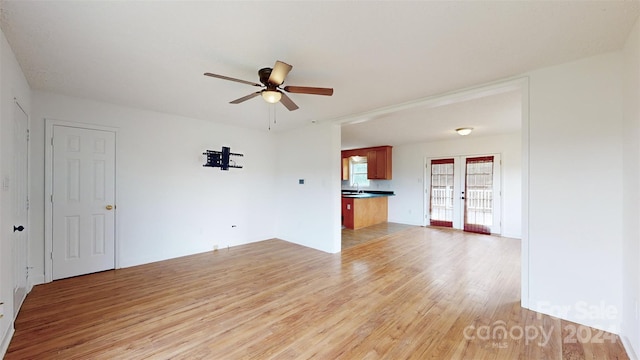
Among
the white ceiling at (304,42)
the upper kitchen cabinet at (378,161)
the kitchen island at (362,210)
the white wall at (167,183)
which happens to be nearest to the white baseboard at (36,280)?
the white wall at (167,183)

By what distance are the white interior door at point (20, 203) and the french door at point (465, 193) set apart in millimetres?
7760

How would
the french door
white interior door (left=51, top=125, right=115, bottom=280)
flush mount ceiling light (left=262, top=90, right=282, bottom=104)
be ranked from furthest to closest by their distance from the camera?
the french door
white interior door (left=51, top=125, right=115, bottom=280)
flush mount ceiling light (left=262, top=90, right=282, bottom=104)

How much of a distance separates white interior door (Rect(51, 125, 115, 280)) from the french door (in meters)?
7.17

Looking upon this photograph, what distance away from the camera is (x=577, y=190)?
92.2 inches

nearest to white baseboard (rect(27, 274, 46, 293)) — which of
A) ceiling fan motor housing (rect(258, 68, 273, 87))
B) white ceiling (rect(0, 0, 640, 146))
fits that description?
white ceiling (rect(0, 0, 640, 146))

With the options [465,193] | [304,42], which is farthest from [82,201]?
[465,193]

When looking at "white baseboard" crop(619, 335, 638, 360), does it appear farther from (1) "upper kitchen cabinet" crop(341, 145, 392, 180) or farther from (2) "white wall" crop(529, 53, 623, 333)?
(1) "upper kitchen cabinet" crop(341, 145, 392, 180)

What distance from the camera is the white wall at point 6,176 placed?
6.46ft

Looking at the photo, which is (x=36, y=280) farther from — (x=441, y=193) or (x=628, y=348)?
(x=441, y=193)

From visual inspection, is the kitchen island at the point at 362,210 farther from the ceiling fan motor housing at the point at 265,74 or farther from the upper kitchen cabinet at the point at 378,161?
the ceiling fan motor housing at the point at 265,74

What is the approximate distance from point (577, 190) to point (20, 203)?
5.70 m

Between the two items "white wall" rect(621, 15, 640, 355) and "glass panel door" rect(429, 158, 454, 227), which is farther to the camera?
"glass panel door" rect(429, 158, 454, 227)

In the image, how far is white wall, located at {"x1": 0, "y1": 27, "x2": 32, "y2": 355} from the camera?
6.46ft

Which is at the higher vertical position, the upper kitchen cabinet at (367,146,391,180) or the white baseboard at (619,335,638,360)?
the upper kitchen cabinet at (367,146,391,180)
